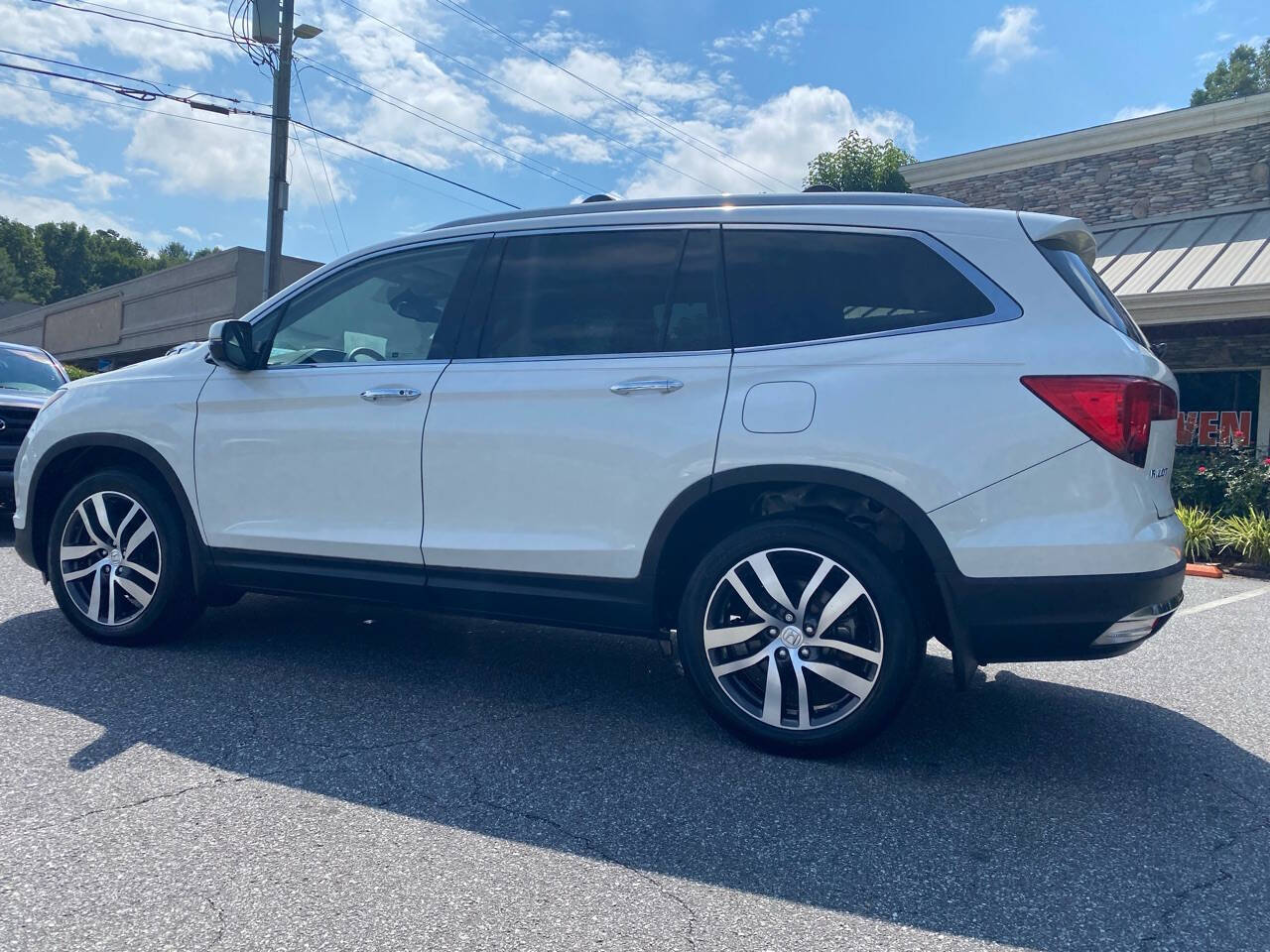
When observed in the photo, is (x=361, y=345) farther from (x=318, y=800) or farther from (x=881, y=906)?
(x=881, y=906)

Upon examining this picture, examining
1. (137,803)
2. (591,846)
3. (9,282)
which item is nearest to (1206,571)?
(591,846)

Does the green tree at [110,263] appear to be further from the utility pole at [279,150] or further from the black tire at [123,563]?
the black tire at [123,563]

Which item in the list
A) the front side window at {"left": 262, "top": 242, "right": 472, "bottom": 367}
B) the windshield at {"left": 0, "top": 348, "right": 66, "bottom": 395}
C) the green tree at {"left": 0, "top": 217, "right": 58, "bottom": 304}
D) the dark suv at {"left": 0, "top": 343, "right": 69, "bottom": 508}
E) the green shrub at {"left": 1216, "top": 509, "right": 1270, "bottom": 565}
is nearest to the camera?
the front side window at {"left": 262, "top": 242, "right": 472, "bottom": 367}

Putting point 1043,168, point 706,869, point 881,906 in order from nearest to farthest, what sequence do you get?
point 881,906 → point 706,869 → point 1043,168

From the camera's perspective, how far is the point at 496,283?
4.20 metres

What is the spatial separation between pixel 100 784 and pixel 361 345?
6.78ft

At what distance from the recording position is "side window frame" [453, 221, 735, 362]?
374cm

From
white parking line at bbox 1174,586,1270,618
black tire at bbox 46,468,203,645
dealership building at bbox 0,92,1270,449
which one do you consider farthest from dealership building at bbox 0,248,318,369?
white parking line at bbox 1174,586,1270,618

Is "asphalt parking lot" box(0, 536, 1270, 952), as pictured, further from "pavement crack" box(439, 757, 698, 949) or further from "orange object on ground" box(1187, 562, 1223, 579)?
"orange object on ground" box(1187, 562, 1223, 579)

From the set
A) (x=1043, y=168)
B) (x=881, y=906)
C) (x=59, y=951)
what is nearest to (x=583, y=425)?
(x=881, y=906)

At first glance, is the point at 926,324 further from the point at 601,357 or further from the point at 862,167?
the point at 862,167

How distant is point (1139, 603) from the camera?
10.3 ft

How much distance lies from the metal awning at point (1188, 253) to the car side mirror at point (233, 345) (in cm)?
1090

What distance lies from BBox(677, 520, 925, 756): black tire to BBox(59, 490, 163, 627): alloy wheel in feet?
8.63
